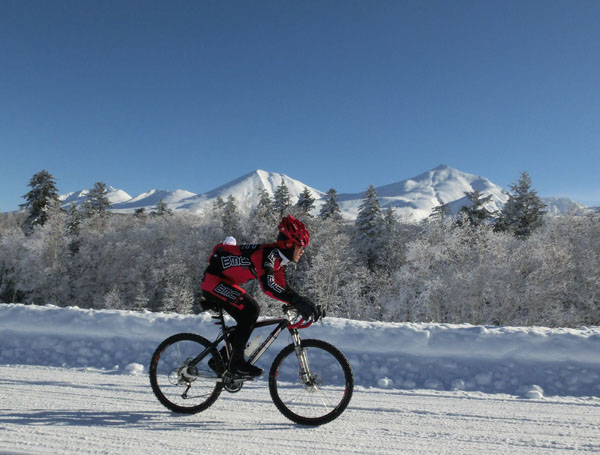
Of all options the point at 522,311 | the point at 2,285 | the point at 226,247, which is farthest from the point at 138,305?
the point at 226,247

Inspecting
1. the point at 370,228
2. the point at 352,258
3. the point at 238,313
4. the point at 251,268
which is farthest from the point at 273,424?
the point at 370,228

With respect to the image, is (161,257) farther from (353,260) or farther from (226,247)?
(226,247)

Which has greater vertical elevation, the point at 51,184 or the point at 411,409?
the point at 51,184

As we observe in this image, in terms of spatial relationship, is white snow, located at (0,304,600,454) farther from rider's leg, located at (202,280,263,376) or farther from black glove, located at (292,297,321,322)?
black glove, located at (292,297,321,322)

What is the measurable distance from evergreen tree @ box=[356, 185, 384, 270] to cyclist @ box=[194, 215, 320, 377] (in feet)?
132

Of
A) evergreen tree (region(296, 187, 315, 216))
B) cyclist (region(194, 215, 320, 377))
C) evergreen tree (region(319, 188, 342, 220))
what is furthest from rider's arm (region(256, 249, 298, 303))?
evergreen tree (region(319, 188, 342, 220))

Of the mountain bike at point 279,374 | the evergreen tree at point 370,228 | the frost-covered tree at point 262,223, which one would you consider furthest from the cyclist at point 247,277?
the evergreen tree at point 370,228

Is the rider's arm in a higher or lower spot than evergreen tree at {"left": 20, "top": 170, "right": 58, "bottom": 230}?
lower

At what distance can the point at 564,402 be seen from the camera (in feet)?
18.4

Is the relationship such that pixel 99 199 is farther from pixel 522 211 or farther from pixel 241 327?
pixel 241 327

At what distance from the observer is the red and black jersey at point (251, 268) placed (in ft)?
14.4

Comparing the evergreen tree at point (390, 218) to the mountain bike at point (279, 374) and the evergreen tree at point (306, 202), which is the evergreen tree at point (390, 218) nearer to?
the evergreen tree at point (306, 202)

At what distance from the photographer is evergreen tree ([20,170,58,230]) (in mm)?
47969

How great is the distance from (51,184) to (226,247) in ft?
173
